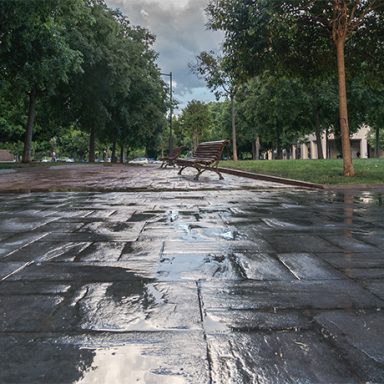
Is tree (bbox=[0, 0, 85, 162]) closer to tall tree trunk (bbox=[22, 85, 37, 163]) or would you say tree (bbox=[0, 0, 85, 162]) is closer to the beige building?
tall tree trunk (bbox=[22, 85, 37, 163])

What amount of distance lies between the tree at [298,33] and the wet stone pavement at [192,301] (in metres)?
9.80

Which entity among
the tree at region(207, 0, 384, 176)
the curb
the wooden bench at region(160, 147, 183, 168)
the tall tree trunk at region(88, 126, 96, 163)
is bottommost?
the curb

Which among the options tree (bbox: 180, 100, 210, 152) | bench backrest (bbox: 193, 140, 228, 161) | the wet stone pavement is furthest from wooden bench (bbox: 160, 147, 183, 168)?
tree (bbox: 180, 100, 210, 152)

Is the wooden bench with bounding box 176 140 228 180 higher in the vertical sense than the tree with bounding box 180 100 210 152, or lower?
lower

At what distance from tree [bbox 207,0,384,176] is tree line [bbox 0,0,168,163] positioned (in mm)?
6089

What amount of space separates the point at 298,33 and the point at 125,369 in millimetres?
16099

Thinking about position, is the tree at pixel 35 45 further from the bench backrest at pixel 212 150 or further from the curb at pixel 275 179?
the curb at pixel 275 179

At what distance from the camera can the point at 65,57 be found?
65.0 ft

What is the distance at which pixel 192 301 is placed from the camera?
10.3ft

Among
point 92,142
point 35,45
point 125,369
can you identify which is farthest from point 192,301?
point 92,142

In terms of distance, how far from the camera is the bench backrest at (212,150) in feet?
49.0

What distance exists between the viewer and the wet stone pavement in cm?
221

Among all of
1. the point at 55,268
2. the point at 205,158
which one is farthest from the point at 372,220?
the point at 205,158

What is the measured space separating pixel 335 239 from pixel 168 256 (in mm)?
1957
